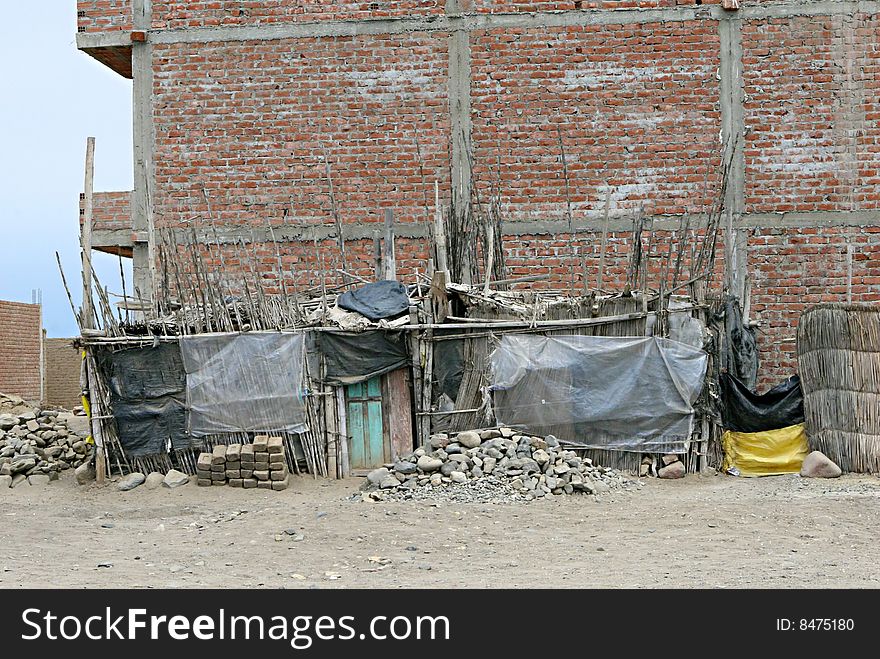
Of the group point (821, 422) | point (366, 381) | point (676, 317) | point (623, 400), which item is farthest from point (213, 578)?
point (821, 422)

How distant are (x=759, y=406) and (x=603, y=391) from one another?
2013 millimetres

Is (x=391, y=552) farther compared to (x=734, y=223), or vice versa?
(x=734, y=223)

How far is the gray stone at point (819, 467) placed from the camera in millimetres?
11281

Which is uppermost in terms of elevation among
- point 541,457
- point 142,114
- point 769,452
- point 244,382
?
point 142,114

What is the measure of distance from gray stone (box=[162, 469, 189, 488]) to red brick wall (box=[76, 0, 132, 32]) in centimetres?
722

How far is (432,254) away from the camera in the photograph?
14227 millimetres

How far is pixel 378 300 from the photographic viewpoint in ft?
40.1

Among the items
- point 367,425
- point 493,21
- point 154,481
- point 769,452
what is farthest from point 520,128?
point 154,481

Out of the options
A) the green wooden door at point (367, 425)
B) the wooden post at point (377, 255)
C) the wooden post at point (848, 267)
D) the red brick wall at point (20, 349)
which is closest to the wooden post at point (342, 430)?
the green wooden door at point (367, 425)

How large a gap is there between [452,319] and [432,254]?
8.26 ft

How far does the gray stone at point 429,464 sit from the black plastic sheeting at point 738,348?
414 centimetres

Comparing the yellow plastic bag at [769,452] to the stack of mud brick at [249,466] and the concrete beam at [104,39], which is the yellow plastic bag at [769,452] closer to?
the stack of mud brick at [249,466]

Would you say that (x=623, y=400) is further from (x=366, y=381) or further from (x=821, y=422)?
(x=366, y=381)

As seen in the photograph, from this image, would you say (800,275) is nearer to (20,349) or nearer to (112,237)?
(112,237)
